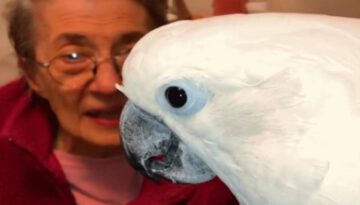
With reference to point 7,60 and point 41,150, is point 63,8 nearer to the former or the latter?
point 41,150

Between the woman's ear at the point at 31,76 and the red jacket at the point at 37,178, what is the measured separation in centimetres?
3

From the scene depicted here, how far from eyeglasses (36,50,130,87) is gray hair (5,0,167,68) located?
9cm

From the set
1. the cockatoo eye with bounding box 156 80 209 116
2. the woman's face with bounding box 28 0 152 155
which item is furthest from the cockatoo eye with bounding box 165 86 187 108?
the woman's face with bounding box 28 0 152 155

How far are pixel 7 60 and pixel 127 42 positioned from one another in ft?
1.75

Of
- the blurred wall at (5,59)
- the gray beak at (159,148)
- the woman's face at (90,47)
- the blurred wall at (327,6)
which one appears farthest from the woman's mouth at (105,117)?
the blurred wall at (327,6)

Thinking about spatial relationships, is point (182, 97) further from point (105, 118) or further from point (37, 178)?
point (37, 178)

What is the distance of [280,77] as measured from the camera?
64 centimetres

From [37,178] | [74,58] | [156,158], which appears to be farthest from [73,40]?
[156,158]

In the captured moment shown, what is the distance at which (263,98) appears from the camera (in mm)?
643

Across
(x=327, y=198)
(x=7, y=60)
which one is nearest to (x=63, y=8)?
(x=7, y=60)

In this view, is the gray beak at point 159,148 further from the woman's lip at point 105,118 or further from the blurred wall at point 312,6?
the blurred wall at point 312,6

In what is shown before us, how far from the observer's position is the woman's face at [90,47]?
1041mm

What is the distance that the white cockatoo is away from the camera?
0.61 m

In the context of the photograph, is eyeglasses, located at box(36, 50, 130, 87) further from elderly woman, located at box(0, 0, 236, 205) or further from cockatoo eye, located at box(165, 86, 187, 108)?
cockatoo eye, located at box(165, 86, 187, 108)
